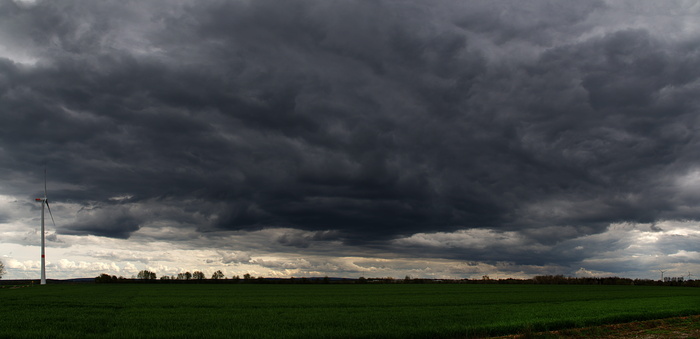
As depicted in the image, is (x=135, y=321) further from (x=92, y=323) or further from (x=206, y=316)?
(x=206, y=316)

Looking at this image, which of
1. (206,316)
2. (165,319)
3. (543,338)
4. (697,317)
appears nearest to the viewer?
(543,338)

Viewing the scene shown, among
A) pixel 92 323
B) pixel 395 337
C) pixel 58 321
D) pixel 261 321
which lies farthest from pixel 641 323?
pixel 58 321

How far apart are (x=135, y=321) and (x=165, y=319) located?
254 centimetres

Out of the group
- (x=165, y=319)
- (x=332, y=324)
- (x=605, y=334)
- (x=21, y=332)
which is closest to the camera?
(x=21, y=332)

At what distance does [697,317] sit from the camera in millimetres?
47031

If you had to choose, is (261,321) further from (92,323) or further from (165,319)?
(92,323)

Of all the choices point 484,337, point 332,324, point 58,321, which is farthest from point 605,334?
point 58,321

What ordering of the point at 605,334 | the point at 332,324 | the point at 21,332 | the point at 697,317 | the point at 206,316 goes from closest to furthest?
the point at 21,332 → the point at 605,334 → the point at 332,324 → the point at 206,316 → the point at 697,317

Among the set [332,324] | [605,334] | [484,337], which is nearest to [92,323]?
[332,324]

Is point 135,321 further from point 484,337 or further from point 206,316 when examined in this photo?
point 484,337

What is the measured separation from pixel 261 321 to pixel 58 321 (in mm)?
17407

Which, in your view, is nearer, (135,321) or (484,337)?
(484,337)

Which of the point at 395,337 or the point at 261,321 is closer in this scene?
the point at 395,337

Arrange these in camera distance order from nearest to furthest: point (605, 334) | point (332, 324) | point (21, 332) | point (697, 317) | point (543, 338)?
point (543, 338), point (21, 332), point (605, 334), point (332, 324), point (697, 317)
